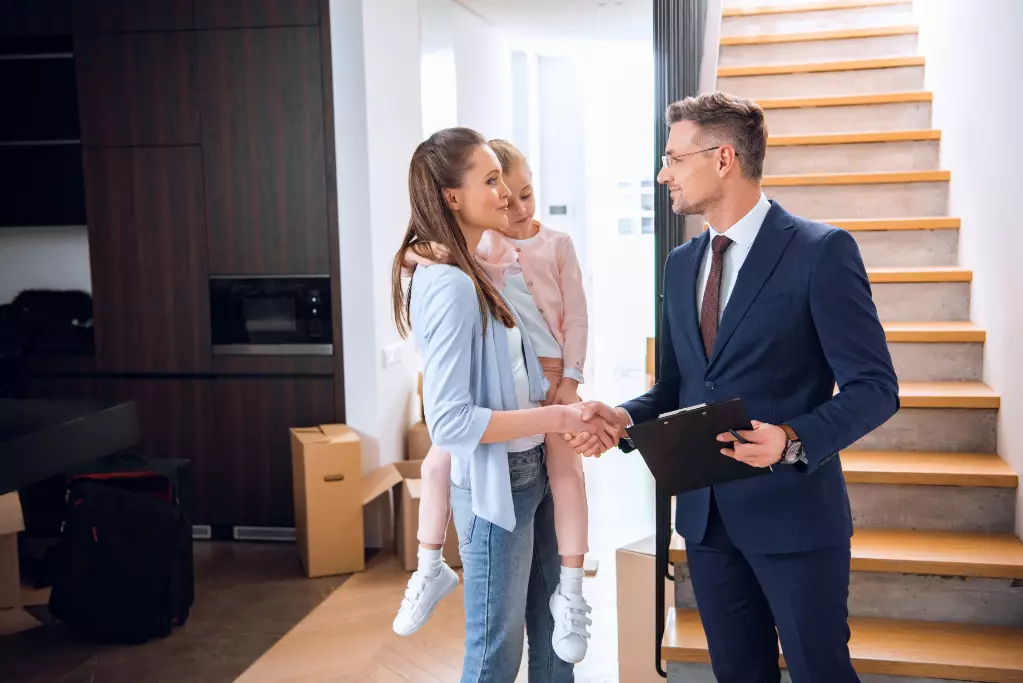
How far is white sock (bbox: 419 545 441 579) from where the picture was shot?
226 centimetres

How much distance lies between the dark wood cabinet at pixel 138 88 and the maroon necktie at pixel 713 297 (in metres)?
3.48

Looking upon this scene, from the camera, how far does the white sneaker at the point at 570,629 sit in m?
2.04

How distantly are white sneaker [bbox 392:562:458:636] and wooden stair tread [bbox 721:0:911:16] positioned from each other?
400 centimetres

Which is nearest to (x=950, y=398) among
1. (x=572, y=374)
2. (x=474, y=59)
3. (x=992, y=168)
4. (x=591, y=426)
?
(x=992, y=168)

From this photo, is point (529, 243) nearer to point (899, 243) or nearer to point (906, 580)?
point (906, 580)

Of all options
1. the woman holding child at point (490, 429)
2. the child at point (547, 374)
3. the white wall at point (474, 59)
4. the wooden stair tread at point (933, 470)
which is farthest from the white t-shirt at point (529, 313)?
the white wall at point (474, 59)

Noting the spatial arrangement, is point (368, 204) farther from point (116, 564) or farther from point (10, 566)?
point (10, 566)

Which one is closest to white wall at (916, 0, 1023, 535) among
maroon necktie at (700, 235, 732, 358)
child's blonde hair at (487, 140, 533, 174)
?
maroon necktie at (700, 235, 732, 358)

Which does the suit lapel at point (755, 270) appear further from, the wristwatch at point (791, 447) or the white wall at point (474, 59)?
the white wall at point (474, 59)

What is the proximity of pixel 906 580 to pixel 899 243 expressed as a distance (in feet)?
5.10

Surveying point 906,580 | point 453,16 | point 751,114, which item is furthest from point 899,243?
point 453,16

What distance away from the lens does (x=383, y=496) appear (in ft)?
15.7

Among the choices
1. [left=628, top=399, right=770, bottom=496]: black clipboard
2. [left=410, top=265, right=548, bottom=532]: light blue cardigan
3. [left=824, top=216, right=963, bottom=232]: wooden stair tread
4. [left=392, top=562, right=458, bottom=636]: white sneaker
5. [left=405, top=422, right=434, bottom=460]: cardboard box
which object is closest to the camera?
[left=628, top=399, right=770, bottom=496]: black clipboard

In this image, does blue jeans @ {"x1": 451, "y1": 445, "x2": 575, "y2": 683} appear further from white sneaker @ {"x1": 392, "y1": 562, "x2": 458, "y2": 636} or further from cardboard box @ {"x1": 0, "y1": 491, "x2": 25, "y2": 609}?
cardboard box @ {"x1": 0, "y1": 491, "x2": 25, "y2": 609}
